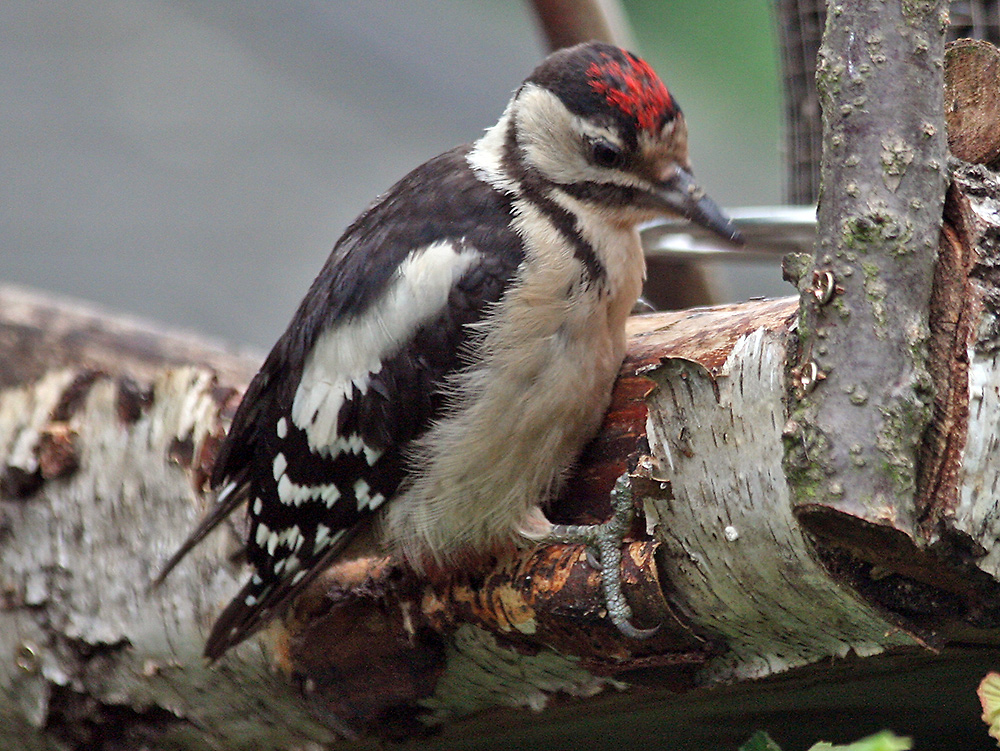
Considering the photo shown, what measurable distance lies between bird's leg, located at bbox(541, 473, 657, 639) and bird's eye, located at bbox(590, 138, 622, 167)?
45 cm

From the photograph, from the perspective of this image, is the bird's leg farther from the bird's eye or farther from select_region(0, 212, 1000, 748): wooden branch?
the bird's eye

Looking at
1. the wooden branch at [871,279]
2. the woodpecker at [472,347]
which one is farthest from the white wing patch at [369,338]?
the wooden branch at [871,279]

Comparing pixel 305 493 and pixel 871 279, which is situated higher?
pixel 871 279

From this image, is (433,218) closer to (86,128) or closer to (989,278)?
(989,278)

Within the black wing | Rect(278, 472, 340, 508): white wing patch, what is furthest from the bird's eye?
Rect(278, 472, 340, 508): white wing patch

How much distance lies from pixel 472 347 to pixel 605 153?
0.33 m

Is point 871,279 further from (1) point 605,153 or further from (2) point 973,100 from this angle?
(1) point 605,153

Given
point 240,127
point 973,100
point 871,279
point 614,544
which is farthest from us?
point 240,127

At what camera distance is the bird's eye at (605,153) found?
1440 millimetres

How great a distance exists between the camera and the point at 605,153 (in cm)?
145

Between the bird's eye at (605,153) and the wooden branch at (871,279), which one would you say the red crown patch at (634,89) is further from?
the wooden branch at (871,279)

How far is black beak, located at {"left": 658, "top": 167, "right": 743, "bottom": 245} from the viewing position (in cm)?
146

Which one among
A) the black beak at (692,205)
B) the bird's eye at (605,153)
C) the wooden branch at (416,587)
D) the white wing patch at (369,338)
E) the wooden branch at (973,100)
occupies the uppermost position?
the wooden branch at (973,100)

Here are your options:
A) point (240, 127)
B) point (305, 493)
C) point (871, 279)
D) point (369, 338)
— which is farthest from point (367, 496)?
point (240, 127)
